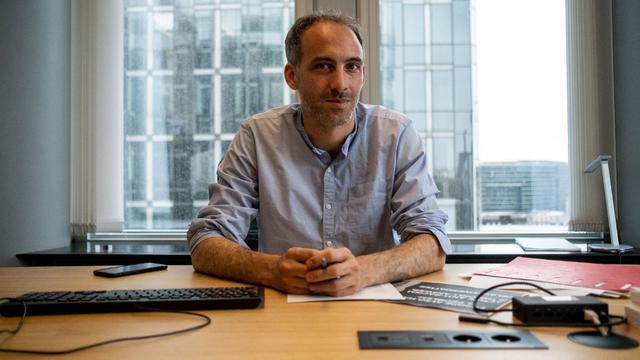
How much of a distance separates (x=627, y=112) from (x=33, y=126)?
300 cm

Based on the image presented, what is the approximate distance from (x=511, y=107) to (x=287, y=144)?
5.38ft

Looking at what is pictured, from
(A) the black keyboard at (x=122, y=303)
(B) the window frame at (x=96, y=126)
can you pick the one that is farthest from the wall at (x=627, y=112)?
(A) the black keyboard at (x=122, y=303)

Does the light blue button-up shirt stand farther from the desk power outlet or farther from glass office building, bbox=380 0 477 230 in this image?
glass office building, bbox=380 0 477 230

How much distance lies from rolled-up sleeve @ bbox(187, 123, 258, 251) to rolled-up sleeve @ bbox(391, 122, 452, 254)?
48 centimetres

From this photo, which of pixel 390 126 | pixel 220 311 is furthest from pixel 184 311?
pixel 390 126

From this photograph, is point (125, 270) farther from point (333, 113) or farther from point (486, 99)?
point (486, 99)

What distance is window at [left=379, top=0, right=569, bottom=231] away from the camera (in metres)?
2.82

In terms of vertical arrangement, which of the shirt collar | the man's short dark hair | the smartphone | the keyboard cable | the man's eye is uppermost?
the man's short dark hair

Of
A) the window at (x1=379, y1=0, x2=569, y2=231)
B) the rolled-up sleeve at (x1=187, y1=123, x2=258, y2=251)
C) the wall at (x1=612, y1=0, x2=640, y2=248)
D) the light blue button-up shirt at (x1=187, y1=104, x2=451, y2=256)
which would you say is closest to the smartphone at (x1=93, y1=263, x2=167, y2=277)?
the rolled-up sleeve at (x1=187, y1=123, x2=258, y2=251)

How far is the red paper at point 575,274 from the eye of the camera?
3.80ft

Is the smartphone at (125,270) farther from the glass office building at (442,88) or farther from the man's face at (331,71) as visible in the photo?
the glass office building at (442,88)

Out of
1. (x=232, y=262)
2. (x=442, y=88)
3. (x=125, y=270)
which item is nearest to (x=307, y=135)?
(x=232, y=262)

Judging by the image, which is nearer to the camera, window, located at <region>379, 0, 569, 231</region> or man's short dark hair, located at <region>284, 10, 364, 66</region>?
man's short dark hair, located at <region>284, 10, 364, 66</region>

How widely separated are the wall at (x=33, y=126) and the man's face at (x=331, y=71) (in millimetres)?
1555
